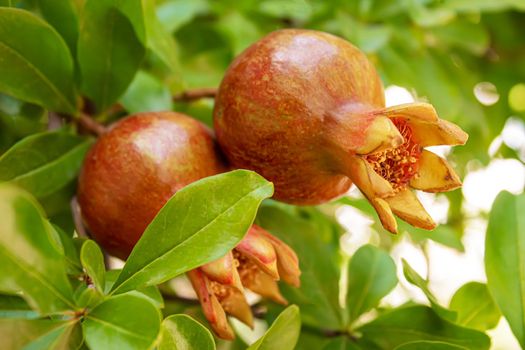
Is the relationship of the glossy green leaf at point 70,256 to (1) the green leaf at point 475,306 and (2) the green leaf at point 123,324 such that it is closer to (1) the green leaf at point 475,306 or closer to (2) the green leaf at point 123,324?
(2) the green leaf at point 123,324

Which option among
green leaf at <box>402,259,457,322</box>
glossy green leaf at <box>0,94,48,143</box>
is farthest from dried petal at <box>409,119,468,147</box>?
glossy green leaf at <box>0,94,48,143</box>

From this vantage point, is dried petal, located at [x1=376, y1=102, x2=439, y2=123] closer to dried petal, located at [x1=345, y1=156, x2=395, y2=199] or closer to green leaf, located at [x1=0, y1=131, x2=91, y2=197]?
dried petal, located at [x1=345, y1=156, x2=395, y2=199]

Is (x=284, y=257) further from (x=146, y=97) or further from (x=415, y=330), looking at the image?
(x=146, y=97)

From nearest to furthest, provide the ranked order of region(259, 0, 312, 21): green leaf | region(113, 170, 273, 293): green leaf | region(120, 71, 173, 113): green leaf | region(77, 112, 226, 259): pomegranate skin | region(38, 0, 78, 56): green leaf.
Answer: region(113, 170, 273, 293): green leaf < region(77, 112, 226, 259): pomegranate skin < region(38, 0, 78, 56): green leaf < region(120, 71, 173, 113): green leaf < region(259, 0, 312, 21): green leaf

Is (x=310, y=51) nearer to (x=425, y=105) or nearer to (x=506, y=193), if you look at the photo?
(x=425, y=105)

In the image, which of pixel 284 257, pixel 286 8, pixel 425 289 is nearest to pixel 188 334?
pixel 284 257

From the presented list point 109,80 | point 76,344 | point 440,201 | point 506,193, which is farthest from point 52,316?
point 440,201

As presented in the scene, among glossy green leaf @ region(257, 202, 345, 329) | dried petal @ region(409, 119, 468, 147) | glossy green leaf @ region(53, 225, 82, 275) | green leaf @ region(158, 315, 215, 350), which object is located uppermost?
dried petal @ region(409, 119, 468, 147)
